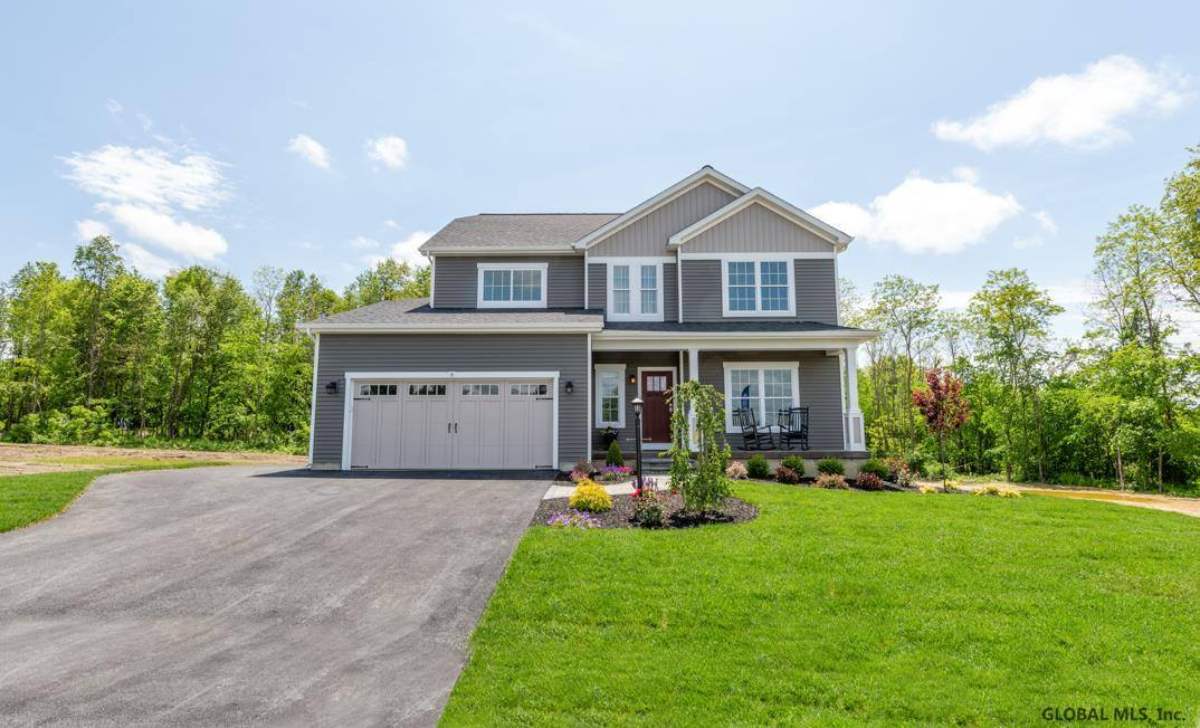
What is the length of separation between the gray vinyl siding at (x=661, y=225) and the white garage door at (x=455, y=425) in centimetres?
499

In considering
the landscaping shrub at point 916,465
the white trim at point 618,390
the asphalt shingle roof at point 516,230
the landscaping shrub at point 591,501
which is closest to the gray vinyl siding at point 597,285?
the asphalt shingle roof at point 516,230

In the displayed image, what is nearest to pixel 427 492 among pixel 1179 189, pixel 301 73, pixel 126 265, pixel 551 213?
pixel 301 73

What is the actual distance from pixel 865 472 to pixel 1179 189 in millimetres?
15540

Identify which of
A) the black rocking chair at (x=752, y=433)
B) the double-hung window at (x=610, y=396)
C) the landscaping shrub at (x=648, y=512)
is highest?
the double-hung window at (x=610, y=396)

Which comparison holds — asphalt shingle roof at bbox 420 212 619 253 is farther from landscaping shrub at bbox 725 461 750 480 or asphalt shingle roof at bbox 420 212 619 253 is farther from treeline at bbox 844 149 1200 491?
treeline at bbox 844 149 1200 491

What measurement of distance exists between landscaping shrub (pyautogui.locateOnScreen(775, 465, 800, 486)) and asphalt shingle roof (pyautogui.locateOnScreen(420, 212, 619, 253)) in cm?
844

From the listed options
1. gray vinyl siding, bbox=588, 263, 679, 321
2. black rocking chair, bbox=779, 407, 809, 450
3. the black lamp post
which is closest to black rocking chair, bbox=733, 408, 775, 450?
black rocking chair, bbox=779, 407, 809, 450

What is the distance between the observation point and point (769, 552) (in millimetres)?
6008

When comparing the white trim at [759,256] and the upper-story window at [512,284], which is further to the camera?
the upper-story window at [512,284]

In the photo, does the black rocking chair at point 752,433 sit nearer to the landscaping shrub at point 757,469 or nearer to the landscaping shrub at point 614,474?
the landscaping shrub at point 757,469

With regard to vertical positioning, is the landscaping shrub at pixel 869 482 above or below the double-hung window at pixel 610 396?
below

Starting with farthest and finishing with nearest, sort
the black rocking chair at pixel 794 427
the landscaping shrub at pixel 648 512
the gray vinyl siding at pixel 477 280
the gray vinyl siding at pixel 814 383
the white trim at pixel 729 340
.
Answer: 1. the gray vinyl siding at pixel 477 280
2. the gray vinyl siding at pixel 814 383
3. the black rocking chair at pixel 794 427
4. the white trim at pixel 729 340
5. the landscaping shrub at pixel 648 512

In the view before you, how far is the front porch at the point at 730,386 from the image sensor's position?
14578 millimetres

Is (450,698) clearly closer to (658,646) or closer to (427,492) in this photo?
(658,646)
